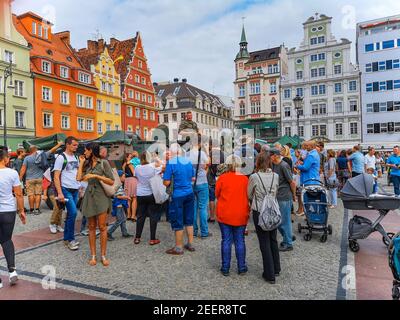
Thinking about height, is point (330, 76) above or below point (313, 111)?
above

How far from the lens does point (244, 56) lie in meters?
55.3

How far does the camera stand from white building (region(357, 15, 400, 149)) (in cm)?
4162

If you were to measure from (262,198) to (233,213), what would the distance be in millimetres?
463

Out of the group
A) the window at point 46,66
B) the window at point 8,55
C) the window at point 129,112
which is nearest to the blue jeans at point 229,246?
the window at point 8,55

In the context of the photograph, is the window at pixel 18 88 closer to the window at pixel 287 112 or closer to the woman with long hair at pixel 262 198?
the woman with long hair at pixel 262 198

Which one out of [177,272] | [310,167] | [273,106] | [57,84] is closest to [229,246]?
[177,272]

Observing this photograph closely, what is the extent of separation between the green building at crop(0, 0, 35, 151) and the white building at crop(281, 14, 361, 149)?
35.7 metres

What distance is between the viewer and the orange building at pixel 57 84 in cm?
3278

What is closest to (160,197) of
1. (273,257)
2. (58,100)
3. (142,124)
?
(273,257)

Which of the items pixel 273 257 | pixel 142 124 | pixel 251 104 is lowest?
pixel 273 257

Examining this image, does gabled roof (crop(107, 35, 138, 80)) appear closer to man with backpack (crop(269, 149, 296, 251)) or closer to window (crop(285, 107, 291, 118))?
window (crop(285, 107, 291, 118))

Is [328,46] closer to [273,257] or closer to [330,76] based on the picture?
[330,76]
